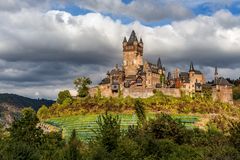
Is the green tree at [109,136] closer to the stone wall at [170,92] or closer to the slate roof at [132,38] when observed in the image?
the stone wall at [170,92]

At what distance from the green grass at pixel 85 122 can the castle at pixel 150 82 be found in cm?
1514

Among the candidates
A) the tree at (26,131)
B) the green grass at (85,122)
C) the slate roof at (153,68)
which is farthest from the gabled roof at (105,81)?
the tree at (26,131)

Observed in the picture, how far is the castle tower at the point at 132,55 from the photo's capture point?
14462 centimetres

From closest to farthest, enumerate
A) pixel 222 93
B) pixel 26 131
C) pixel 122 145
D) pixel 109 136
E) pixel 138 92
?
1. pixel 122 145
2. pixel 109 136
3. pixel 26 131
4. pixel 138 92
5. pixel 222 93

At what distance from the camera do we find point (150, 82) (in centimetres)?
13425

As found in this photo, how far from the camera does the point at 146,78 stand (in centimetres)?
13475

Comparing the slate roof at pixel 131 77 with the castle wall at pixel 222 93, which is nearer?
the castle wall at pixel 222 93

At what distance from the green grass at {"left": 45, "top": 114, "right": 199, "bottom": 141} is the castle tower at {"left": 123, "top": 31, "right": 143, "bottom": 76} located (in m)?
30.4

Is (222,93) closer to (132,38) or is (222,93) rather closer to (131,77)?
(131,77)

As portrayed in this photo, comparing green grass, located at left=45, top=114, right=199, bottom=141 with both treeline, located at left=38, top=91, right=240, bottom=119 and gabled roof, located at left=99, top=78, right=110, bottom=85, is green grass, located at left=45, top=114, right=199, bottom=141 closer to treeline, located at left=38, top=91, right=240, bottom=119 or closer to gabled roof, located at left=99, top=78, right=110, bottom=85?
treeline, located at left=38, top=91, right=240, bottom=119

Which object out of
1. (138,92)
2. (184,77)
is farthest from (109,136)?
(184,77)

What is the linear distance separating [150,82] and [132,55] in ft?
51.5

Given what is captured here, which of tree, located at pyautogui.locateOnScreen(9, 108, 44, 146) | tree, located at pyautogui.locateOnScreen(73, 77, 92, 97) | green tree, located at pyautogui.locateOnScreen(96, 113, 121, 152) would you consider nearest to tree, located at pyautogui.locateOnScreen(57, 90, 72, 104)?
tree, located at pyautogui.locateOnScreen(73, 77, 92, 97)

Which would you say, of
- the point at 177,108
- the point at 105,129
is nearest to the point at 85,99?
the point at 177,108
